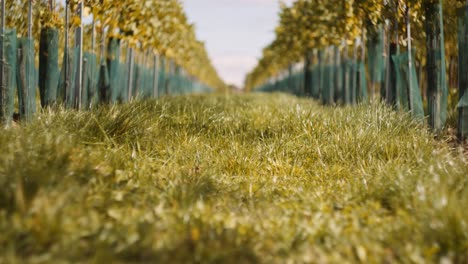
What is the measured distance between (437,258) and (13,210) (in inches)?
84.1

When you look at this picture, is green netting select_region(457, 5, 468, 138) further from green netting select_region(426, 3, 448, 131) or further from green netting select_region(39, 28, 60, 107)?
green netting select_region(39, 28, 60, 107)

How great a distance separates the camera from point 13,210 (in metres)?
2.59

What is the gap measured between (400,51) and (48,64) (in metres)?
4.93

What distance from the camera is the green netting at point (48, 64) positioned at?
6.02 metres

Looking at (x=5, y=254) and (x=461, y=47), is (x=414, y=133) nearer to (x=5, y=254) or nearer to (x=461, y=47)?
(x=461, y=47)

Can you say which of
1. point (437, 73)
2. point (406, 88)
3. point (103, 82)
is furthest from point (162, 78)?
point (437, 73)

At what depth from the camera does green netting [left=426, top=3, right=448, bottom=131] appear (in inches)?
222

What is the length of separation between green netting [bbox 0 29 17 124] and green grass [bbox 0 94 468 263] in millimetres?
1398

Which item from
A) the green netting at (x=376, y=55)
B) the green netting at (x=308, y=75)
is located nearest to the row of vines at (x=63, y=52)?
the green netting at (x=376, y=55)

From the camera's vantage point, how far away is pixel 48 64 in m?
6.04

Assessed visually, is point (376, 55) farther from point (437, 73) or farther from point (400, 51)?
point (437, 73)

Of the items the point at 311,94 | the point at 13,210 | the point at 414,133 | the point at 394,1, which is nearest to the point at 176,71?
the point at 311,94

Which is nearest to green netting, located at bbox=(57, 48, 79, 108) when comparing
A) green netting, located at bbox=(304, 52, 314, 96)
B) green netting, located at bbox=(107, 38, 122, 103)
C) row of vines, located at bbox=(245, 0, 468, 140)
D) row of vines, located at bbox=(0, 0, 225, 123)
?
row of vines, located at bbox=(0, 0, 225, 123)

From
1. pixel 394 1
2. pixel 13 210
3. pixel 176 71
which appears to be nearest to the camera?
pixel 13 210
